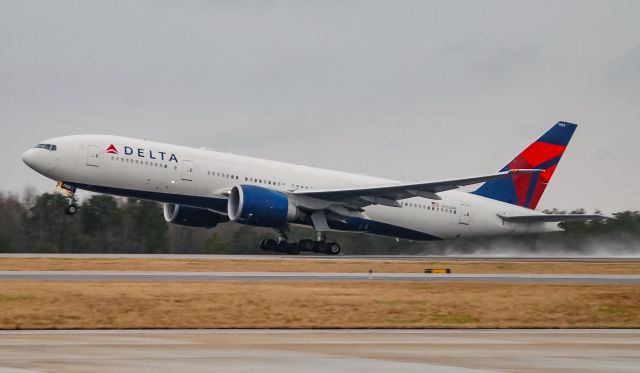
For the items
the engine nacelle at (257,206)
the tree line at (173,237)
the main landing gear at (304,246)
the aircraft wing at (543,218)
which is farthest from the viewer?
the tree line at (173,237)

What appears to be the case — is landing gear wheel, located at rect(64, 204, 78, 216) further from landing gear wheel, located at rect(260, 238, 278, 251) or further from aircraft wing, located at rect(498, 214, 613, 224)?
aircraft wing, located at rect(498, 214, 613, 224)

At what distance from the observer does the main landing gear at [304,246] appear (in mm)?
47844

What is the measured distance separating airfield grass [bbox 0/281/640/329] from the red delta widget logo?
17790 mm

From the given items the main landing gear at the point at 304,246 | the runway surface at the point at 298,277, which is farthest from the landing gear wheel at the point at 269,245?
the runway surface at the point at 298,277

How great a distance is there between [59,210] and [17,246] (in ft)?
18.7

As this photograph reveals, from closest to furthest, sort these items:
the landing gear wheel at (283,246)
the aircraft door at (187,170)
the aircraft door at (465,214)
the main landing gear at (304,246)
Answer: the aircraft door at (187,170) → the main landing gear at (304,246) → the landing gear wheel at (283,246) → the aircraft door at (465,214)

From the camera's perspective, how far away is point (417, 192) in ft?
153

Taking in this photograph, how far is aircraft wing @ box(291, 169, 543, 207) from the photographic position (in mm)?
45406

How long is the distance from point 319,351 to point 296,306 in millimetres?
6895

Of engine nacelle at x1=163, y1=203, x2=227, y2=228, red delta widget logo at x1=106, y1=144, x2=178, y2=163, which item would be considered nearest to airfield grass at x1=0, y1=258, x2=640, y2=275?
red delta widget logo at x1=106, y1=144, x2=178, y2=163

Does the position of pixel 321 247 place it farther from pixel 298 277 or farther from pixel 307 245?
pixel 298 277

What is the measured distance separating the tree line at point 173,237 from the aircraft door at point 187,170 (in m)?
10.0

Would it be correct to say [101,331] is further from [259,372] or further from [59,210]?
[59,210]

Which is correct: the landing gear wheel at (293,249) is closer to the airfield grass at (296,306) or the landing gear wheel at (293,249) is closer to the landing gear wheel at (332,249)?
the landing gear wheel at (332,249)
